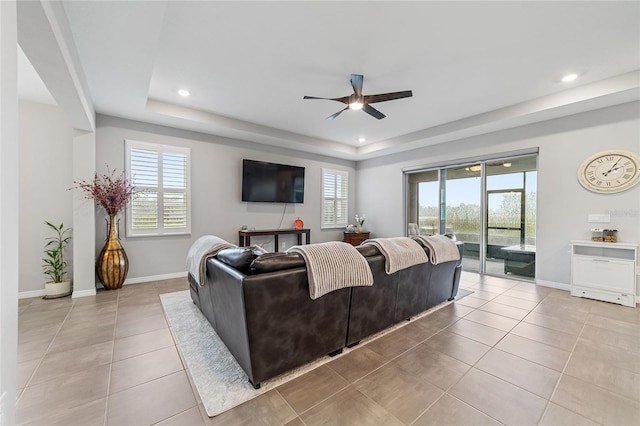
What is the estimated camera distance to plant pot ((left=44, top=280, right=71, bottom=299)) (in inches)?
135

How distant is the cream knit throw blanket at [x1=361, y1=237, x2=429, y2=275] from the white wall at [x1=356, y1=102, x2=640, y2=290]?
9.37ft

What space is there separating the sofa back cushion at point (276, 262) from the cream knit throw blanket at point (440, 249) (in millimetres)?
1691

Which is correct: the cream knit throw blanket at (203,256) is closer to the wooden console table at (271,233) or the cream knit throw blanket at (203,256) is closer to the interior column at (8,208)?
the interior column at (8,208)

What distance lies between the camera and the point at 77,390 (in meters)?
1.70

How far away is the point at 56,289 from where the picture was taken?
3.45 metres

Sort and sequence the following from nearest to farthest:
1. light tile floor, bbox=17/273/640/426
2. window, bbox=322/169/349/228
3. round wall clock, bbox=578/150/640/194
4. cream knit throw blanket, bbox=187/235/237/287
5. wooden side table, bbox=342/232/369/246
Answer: light tile floor, bbox=17/273/640/426
cream knit throw blanket, bbox=187/235/237/287
round wall clock, bbox=578/150/640/194
wooden side table, bbox=342/232/369/246
window, bbox=322/169/349/228

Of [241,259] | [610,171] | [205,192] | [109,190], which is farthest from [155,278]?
[610,171]

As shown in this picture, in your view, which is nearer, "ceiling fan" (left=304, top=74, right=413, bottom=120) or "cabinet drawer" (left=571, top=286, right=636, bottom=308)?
"ceiling fan" (left=304, top=74, right=413, bottom=120)

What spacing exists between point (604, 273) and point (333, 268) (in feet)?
13.0

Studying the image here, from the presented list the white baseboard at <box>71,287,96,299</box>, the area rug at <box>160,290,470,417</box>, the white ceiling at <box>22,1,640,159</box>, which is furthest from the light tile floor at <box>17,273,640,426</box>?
the white ceiling at <box>22,1,640,159</box>

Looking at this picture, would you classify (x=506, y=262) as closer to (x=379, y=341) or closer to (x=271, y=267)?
(x=379, y=341)

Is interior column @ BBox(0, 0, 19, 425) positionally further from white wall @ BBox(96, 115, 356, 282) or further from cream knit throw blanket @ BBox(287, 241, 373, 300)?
white wall @ BBox(96, 115, 356, 282)

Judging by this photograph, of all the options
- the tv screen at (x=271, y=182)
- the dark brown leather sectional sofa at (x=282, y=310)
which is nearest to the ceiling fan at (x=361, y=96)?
the dark brown leather sectional sofa at (x=282, y=310)

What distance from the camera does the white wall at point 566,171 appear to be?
11.3 feet
